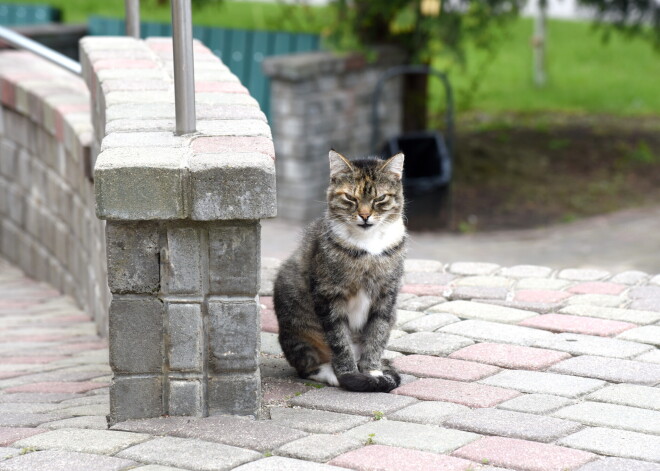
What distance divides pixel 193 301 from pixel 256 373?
0.33 meters

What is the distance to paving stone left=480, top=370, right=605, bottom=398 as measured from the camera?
3.57 metres

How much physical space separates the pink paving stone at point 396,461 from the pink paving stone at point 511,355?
3.24ft

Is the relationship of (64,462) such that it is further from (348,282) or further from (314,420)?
(348,282)

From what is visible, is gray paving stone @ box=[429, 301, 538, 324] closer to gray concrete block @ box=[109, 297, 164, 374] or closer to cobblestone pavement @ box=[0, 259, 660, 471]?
cobblestone pavement @ box=[0, 259, 660, 471]

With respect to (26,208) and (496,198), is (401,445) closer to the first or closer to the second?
(26,208)

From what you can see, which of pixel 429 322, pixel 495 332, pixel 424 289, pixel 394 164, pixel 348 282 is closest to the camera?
pixel 348 282

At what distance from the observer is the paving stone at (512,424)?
314 centimetres

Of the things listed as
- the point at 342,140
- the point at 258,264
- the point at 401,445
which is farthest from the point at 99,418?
the point at 342,140

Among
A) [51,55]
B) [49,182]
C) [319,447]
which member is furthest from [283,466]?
[49,182]

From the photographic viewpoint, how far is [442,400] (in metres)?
3.50

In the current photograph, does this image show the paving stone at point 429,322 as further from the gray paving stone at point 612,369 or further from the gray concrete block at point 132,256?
the gray concrete block at point 132,256

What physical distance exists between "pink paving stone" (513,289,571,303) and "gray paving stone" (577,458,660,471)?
1867mm

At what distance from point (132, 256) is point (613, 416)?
1630 millimetres

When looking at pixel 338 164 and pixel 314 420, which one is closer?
pixel 314 420
